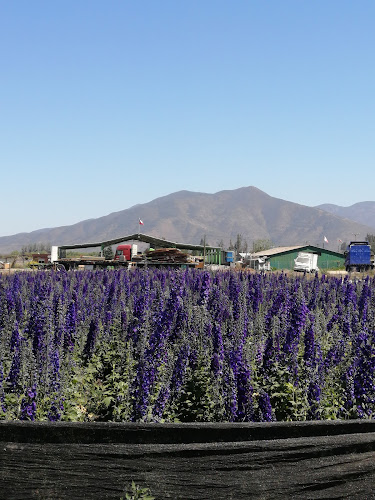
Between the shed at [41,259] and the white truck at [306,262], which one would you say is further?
the white truck at [306,262]

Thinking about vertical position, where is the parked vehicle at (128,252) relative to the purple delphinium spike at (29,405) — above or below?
above

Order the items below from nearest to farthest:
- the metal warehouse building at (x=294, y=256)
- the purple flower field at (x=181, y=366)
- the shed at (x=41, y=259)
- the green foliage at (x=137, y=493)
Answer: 1. the green foliage at (x=137, y=493)
2. the purple flower field at (x=181, y=366)
3. the shed at (x=41, y=259)
4. the metal warehouse building at (x=294, y=256)

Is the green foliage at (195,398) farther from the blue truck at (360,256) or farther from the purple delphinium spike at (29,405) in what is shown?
the blue truck at (360,256)

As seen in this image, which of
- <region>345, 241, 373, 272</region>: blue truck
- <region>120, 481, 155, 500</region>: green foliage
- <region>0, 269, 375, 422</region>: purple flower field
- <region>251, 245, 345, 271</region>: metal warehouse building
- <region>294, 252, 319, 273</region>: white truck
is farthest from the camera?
<region>251, 245, 345, 271</region>: metal warehouse building

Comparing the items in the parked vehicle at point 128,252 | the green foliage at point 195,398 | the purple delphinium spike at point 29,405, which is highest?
the parked vehicle at point 128,252

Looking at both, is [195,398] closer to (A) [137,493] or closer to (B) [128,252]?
(A) [137,493]

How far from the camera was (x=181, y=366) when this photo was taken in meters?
6.96

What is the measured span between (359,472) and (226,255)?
53.9m

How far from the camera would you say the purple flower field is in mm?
5926

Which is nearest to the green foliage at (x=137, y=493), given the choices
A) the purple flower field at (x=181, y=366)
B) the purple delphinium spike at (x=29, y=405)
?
the purple flower field at (x=181, y=366)

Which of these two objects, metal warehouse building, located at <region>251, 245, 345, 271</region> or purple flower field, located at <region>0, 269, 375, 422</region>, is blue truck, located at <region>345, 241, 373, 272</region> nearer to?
metal warehouse building, located at <region>251, 245, 345, 271</region>

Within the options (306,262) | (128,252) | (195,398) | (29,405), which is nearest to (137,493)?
(29,405)

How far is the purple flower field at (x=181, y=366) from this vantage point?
233 inches

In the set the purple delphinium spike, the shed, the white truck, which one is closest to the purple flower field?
the purple delphinium spike
